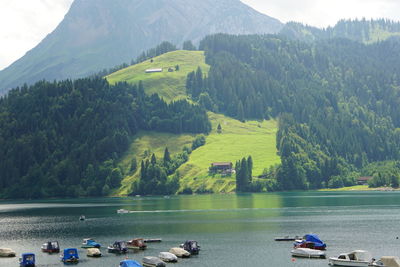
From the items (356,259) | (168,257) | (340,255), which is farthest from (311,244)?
(168,257)

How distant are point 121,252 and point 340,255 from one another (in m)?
50.6

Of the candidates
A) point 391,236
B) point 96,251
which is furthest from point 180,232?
point 391,236

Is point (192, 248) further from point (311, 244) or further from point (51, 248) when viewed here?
point (51, 248)

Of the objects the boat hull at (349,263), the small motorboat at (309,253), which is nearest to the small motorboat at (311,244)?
the small motorboat at (309,253)

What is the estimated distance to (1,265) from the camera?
140 metres

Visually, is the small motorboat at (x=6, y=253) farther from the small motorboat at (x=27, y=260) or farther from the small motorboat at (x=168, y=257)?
the small motorboat at (x=168, y=257)

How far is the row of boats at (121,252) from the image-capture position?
435 feet

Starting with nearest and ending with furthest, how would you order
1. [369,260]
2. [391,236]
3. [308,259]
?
[369,260], [308,259], [391,236]

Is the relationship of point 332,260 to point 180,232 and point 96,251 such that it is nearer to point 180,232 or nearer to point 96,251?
point 96,251

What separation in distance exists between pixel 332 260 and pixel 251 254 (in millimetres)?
20320

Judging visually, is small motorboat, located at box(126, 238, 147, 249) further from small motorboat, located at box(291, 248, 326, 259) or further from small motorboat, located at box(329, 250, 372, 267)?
small motorboat, located at box(329, 250, 372, 267)

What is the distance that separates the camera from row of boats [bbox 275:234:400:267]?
122625 mm

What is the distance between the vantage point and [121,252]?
152000 mm

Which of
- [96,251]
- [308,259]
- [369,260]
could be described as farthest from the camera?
[96,251]
